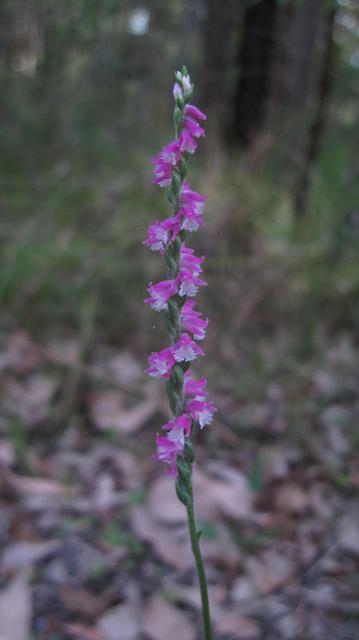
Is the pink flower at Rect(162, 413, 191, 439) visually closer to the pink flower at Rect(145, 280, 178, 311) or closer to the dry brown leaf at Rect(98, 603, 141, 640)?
the pink flower at Rect(145, 280, 178, 311)

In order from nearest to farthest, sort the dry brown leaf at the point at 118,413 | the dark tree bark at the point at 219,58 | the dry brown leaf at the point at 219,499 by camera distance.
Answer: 1. the dry brown leaf at the point at 219,499
2. the dry brown leaf at the point at 118,413
3. the dark tree bark at the point at 219,58

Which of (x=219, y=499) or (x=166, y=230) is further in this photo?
(x=219, y=499)

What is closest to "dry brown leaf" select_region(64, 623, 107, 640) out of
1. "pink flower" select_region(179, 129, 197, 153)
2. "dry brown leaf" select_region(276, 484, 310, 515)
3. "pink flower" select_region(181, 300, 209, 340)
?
"dry brown leaf" select_region(276, 484, 310, 515)

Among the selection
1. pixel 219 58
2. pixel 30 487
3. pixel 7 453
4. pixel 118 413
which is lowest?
pixel 30 487

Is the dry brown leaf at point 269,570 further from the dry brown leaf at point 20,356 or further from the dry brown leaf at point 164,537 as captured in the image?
the dry brown leaf at point 20,356

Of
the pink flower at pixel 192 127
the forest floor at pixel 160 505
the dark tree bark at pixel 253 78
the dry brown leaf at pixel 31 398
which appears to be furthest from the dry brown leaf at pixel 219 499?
the dark tree bark at pixel 253 78

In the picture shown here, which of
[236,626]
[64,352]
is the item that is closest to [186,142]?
[236,626]

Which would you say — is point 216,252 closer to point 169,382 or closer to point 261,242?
point 261,242

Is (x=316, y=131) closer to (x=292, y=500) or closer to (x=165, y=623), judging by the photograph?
(x=292, y=500)
